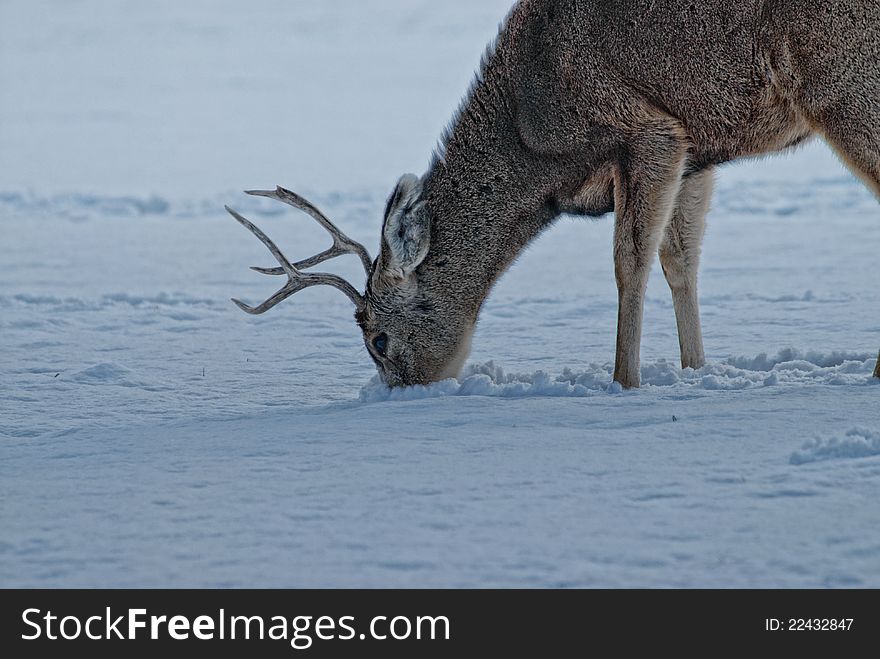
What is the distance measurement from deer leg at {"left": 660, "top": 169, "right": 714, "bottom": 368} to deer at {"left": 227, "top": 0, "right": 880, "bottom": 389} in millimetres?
502

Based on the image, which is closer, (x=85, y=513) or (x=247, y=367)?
(x=85, y=513)

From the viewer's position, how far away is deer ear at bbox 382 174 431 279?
679 centimetres

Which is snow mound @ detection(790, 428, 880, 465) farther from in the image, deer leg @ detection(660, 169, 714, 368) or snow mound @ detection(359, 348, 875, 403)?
deer leg @ detection(660, 169, 714, 368)

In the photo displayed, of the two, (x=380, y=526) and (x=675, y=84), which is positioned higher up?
(x=675, y=84)

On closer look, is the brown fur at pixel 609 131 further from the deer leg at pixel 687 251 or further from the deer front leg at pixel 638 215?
the deer leg at pixel 687 251

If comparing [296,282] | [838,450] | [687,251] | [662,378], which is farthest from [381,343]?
[838,450]

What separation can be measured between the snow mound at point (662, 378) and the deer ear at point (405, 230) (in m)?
0.65

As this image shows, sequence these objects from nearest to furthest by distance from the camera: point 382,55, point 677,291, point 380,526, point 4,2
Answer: point 380,526
point 677,291
point 382,55
point 4,2

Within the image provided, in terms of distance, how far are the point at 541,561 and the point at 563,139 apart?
323 centimetres

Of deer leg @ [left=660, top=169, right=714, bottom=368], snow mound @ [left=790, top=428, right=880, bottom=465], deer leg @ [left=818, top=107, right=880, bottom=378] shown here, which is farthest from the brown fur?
snow mound @ [left=790, top=428, right=880, bottom=465]

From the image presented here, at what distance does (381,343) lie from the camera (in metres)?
7.06
